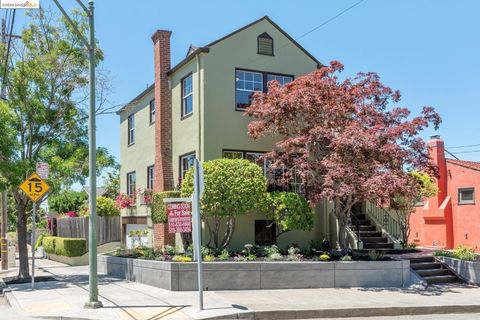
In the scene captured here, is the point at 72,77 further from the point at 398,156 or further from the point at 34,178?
the point at 398,156

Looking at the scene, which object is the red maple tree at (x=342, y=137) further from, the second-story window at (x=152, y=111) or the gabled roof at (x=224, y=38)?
the second-story window at (x=152, y=111)

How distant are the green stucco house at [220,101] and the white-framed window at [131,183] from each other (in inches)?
134

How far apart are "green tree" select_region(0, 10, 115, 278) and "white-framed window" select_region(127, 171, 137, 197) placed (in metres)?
6.37

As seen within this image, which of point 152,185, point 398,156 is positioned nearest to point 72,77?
point 152,185

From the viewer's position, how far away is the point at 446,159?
26250 millimetres

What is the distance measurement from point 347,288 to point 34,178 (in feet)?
29.1

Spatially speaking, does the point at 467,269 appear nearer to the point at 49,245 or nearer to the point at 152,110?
the point at 152,110

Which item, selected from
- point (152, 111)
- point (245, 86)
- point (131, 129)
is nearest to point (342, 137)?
point (245, 86)

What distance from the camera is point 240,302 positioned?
40.0ft

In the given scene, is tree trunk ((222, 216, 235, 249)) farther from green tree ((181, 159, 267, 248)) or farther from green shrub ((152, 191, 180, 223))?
green shrub ((152, 191, 180, 223))

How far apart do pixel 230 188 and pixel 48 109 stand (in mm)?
6383

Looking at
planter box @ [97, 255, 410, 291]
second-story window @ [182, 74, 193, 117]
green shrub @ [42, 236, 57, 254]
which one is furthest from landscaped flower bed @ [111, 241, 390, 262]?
green shrub @ [42, 236, 57, 254]

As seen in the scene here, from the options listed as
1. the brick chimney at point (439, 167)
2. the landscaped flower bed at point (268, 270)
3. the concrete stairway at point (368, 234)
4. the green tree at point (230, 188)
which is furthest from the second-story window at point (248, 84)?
the brick chimney at point (439, 167)

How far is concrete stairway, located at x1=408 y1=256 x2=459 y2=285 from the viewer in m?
15.9
